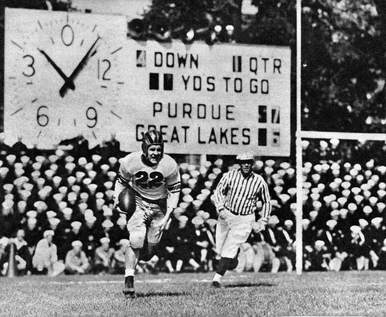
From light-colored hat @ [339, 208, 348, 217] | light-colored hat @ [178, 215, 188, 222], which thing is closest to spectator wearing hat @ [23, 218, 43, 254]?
light-colored hat @ [178, 215, 188, 222]

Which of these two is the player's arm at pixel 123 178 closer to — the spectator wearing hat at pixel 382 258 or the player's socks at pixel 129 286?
the player's socks at pixel 129 286

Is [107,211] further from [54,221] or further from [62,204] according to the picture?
[54,221]

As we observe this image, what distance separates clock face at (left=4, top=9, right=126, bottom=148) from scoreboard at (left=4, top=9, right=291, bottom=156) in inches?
0.5

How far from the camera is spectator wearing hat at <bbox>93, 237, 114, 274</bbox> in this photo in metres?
12.2

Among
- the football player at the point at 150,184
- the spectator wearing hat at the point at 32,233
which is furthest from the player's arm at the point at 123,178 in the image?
the spectator wearing hat at the point at 32,233

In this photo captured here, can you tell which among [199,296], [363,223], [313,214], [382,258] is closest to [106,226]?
[313,214]

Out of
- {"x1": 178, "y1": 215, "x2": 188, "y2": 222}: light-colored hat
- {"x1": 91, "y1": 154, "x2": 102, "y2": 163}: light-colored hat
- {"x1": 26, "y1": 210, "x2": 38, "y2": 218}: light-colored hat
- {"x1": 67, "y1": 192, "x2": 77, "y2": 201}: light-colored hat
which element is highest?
{"x1": 91, "y1": 154, "x2": 102, "y2": 163}: light-colored hat

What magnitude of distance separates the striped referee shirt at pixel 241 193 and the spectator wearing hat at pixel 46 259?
7.50 feet

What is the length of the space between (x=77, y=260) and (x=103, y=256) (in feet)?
1.12

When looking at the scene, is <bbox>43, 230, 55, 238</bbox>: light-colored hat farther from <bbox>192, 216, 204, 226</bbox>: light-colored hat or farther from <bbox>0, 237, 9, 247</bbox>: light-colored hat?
<bbox>192, 216, 204, 226</bbox>: light-colored hat

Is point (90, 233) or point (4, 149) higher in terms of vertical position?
point (4, 149)

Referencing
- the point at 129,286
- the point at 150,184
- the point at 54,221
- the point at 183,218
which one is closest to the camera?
the point at 129,286

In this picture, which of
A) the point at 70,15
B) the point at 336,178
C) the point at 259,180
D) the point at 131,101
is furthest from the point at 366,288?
the point at 70,15

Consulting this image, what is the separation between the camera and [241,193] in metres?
11.2
